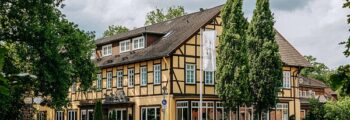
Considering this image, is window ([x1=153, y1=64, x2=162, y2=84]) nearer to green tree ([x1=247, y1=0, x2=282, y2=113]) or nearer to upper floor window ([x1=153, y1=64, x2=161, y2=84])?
upper floor window ([x1=153, y1=64, x2=161, y2=84])

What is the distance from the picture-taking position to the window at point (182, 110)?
113 feet

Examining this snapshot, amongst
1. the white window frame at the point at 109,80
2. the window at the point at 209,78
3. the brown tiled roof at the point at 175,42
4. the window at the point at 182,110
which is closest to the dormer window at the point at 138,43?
the brown tiled roof at the point at 175,42

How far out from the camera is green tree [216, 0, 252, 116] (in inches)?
1264

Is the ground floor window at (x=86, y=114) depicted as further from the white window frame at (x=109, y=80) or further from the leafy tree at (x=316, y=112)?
the leafy tree at (x=316, y=112)

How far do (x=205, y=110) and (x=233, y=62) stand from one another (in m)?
4.23

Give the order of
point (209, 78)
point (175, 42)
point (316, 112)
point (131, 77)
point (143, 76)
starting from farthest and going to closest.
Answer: point (131, 77) < point (143, 76) < point (209, 78) < point (175, 42) < point (316, 112)

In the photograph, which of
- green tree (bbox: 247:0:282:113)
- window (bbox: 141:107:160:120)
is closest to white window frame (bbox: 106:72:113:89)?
window (bbox: 141:107:160:120)

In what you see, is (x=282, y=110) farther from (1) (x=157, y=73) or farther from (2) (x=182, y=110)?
(1) (x=157, y=73)

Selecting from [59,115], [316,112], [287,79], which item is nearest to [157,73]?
[316,112]

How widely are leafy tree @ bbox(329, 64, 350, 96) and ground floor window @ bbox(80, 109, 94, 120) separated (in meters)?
39.0

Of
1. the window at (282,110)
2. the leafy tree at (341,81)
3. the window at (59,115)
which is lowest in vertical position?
the window at (59,115)

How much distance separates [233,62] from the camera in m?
32.3

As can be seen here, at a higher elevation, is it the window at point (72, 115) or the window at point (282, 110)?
the window at point (282, 110)

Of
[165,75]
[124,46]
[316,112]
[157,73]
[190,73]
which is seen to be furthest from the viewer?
[124,46]
